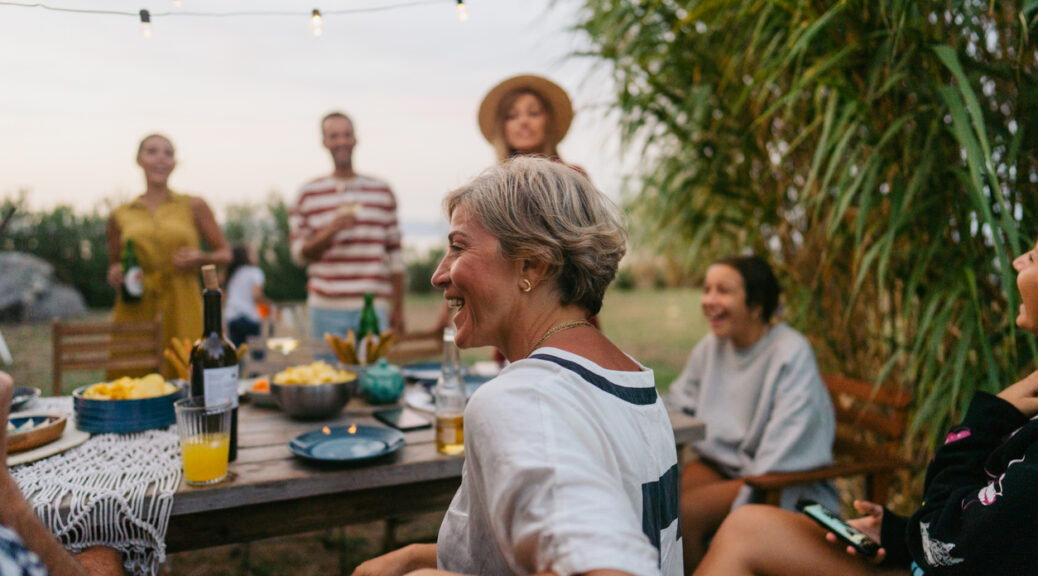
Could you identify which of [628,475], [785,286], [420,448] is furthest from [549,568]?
[785,286]

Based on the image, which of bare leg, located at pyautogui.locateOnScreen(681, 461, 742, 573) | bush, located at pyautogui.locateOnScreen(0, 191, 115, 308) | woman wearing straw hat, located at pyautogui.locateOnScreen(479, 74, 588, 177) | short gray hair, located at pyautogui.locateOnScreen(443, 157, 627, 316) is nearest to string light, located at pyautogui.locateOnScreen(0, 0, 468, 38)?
woman wearing straw hat, located at pyautogui.locateOnScreen(479, 74, 588, 177)

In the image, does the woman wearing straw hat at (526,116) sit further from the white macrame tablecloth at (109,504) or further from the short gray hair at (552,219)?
the white macrame tablecloth at (109,504)

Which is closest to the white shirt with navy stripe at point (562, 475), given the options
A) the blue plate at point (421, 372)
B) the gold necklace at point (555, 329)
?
the gold necklace at point (555, 329)

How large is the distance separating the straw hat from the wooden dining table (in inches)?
63.5

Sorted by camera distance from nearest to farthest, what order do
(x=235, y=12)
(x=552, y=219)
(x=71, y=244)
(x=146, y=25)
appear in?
(x=552, y=219) → (x=146, y=25) → (x=235, y=12) → (x=71, y=244)

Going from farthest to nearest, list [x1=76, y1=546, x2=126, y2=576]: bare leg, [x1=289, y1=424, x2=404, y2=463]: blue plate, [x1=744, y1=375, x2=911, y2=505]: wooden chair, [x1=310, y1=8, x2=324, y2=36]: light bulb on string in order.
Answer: [x1=310, y1=8, x2=324, y2=36]: light bulb on string
[x1=744, y1=375, x2=911, y2=505]: wooden chair
[x1=289, y1=424, x2=404, y2=463]: blue plate
[x1=76, y1=546, x2=126, y2=576]: bare leg

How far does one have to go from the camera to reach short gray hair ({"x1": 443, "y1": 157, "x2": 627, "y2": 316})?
3.03 feet

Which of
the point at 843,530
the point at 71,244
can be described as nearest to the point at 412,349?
the point at 843,530

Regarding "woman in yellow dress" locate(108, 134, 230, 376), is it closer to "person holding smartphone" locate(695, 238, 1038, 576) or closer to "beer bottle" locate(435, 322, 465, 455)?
"beer bottle" locate(435, 322, 465, 455)

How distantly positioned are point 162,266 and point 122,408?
158cm

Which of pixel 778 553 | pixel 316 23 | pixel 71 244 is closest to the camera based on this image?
pixel 778 553

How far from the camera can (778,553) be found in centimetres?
141

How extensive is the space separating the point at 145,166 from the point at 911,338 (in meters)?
3.13

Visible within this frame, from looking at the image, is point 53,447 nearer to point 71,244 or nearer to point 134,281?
point 134,281
